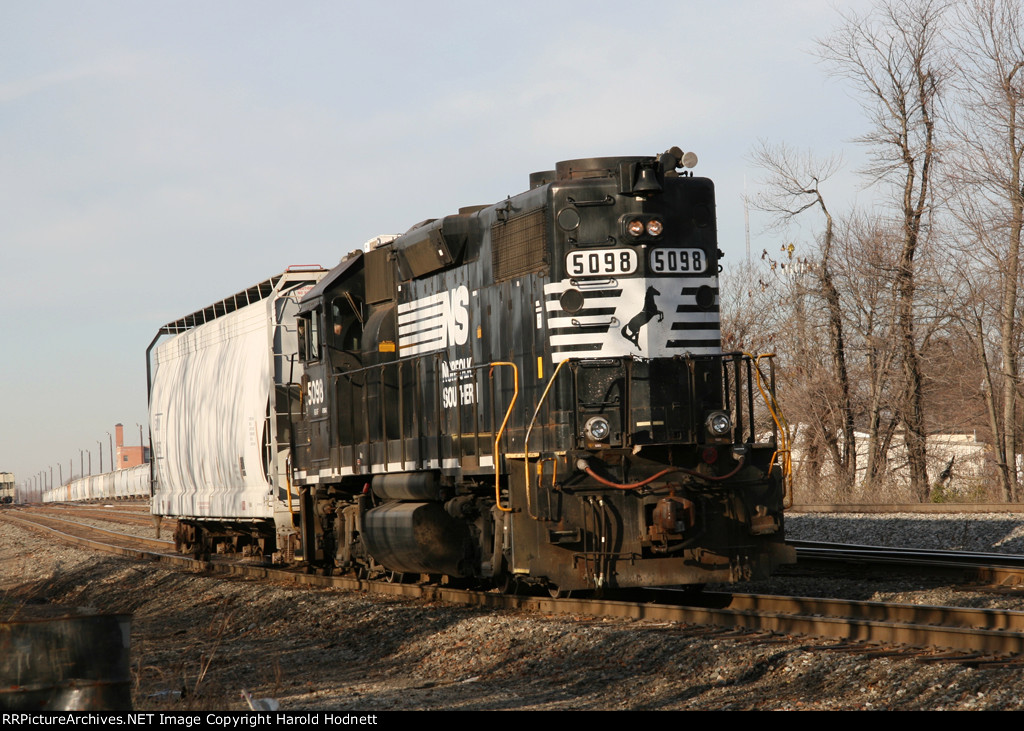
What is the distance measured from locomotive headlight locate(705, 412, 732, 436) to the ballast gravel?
1840 mm

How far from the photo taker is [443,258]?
1217 cm

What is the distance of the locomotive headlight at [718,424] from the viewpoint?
10125mm

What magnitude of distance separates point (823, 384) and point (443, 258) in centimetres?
2085

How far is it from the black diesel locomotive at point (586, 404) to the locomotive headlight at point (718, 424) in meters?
0.01

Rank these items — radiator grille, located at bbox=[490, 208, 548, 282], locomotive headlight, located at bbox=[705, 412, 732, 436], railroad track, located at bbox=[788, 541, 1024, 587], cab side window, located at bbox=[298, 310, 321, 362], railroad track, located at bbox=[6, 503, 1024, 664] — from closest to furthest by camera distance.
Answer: railroad track, located at bbox=[6, 503, 1024, 664] → locomotive headlight, located at bbox=[705, 412, 732, 436] → radiator grille, located at bbox=[490, 208, 548, 282] → railroad track, located at bbox=[788, 541, 1024, 587] → cab side window, located at bbox=[298, 310, 321, 362]

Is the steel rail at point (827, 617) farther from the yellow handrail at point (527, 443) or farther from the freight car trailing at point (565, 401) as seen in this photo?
the yellow handrail at point (527, 443)

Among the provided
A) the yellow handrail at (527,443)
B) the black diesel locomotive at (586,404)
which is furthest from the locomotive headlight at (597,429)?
the yellow handrail at (527,443)

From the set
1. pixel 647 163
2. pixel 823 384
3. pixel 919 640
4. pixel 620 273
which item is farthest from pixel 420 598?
pixel 823 384

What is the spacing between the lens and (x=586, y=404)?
10.2 meters

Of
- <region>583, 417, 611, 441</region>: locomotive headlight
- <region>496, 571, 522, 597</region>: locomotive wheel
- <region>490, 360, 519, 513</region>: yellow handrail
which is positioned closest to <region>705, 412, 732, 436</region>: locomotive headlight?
<region>583, 417, 611, 441</region>: locomotive headlight

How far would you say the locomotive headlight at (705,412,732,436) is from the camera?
10125 millimetres

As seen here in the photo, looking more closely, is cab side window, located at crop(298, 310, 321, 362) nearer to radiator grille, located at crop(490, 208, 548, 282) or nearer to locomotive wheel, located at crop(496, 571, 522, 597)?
radiator grille, located at crop(490, 208, 548, 282)

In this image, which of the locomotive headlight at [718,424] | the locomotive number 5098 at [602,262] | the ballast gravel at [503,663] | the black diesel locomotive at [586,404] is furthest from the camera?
the locomotive number 5098 at [602,262]

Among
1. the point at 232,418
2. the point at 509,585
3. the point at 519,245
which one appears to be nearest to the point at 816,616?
the point at 509,585
